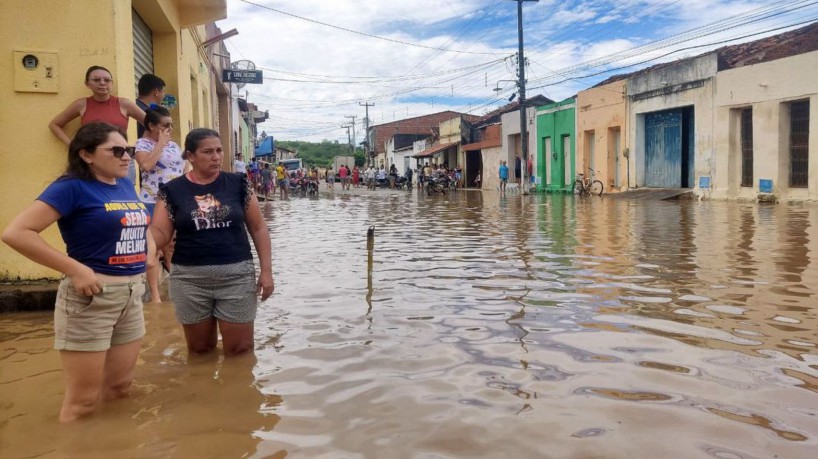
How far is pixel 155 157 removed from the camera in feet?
16.9

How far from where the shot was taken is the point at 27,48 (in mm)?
5266

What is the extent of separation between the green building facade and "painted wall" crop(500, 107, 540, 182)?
466 millimetres

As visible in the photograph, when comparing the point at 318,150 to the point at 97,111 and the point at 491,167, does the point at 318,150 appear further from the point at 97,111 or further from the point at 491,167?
the point at 97,111

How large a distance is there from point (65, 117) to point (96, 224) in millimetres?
2799

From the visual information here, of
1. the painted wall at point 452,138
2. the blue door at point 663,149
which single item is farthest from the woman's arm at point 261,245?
the painted wall at point 452,138

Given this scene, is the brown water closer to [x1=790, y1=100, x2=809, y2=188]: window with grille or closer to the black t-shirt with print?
the black t-shirt with print

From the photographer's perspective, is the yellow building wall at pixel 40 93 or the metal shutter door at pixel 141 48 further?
the metal shutter door at pixel 141 48

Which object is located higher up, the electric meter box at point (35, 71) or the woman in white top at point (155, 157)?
the electric meter box at point (35, 71)

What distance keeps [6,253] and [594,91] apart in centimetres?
2555

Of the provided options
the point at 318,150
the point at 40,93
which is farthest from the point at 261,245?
the point at 318,150

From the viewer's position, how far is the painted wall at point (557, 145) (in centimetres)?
2967

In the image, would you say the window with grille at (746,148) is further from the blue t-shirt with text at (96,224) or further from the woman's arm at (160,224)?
the blue t-shirt with text at (96,224)

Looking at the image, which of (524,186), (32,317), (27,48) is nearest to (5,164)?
(27,48)

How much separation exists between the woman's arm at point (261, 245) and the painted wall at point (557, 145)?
26.8 meters
